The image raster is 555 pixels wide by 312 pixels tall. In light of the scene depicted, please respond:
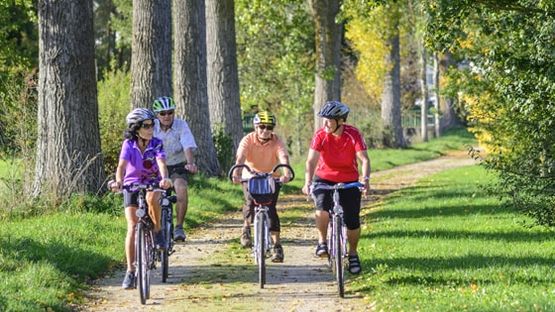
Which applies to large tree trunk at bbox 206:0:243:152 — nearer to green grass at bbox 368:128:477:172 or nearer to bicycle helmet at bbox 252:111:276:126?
green grass at bbox 368:128:477:172

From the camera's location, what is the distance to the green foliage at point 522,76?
12.6 m

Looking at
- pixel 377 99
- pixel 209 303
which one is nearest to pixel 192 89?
pixel 209 303

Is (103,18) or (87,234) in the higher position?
(103,18)

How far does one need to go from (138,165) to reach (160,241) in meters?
0.94

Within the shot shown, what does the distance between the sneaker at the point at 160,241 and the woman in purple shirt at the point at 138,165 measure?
0.25 metres

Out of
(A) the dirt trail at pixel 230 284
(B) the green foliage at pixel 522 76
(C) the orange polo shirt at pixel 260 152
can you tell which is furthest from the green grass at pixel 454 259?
(C) the orange polo shirt at pixel 260 152

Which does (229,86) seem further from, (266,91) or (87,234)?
(266,91)

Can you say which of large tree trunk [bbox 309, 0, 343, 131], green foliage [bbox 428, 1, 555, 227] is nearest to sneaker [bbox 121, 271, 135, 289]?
green foliage [bbox 428, 1, 555, 227]

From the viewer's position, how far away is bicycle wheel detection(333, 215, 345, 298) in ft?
32.6

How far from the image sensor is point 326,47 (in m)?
30.0

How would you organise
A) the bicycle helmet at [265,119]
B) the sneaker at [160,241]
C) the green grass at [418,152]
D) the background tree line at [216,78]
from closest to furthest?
the sneaker at [160,241], the bicycle helmet at [265,119], the background tree line at [216,78], the green grass at [418,152]

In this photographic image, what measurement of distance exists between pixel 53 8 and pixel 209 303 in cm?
744

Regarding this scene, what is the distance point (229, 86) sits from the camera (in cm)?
2561

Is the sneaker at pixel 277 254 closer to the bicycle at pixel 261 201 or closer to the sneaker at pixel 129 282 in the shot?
the bicycle at pixel 261 201
